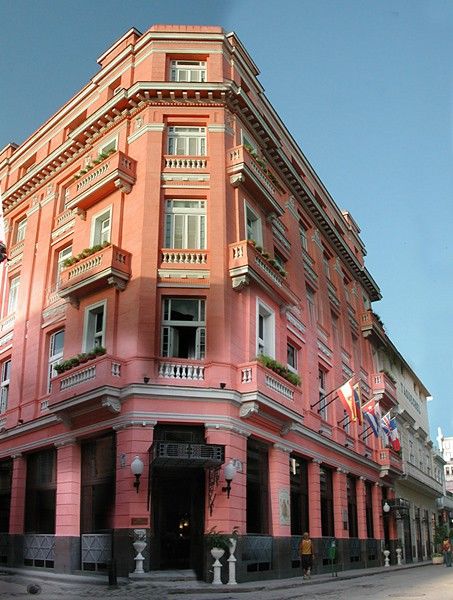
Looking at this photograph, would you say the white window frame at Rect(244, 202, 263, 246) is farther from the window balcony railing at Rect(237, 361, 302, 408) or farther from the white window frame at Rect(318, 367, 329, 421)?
the white window frame at Rect(318, 367, 329, 421)

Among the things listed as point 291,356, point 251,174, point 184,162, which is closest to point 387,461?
point 291,356

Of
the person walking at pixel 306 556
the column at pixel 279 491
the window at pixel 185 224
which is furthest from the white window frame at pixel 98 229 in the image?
the person walking at pixel 306 556

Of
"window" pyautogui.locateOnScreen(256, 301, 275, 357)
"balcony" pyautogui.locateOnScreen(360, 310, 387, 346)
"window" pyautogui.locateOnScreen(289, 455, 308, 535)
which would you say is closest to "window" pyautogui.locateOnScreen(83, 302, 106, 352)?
"window" pyautogui.locateOnScreen(256, 301, 275, 357)

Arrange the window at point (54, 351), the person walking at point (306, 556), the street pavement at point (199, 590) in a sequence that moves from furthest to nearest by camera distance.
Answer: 1. the window at point (54, 351)
2. the person walking at point (306, 556)
3. the street pavement at point (199, 590)

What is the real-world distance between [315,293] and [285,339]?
727 cm

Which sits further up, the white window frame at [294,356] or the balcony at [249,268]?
the balcony at [249,268]

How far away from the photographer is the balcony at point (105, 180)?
25.0 meters

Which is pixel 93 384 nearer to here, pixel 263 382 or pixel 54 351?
pixel 263 382

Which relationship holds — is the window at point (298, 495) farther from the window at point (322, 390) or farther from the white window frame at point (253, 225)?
the white window frame at point (253, 225)

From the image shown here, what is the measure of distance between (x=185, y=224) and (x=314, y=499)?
533 inches

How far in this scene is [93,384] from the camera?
21750mm

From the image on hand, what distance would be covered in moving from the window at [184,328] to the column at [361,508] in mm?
17510

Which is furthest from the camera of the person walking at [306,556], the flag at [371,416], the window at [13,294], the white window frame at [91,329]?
the flag at [371,416]

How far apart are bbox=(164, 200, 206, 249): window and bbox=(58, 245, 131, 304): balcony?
1.96m
